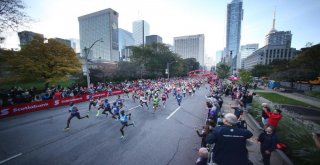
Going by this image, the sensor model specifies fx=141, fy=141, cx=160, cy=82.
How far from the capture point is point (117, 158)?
5.56 m

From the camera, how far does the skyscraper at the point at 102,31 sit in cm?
11981

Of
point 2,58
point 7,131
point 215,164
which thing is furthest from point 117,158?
point 2,58

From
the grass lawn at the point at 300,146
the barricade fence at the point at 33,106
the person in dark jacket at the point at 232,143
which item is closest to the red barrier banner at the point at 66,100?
the barricade fence at the point at 33,106

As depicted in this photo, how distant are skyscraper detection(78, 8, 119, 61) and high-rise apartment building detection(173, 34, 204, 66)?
82.7 metres

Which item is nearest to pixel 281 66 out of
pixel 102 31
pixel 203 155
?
pixel 203 155

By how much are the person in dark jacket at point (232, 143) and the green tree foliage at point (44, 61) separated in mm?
26171

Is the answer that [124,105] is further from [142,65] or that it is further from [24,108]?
[142,65]

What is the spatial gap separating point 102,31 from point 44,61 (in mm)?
117535

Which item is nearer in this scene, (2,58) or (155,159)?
(155,159)

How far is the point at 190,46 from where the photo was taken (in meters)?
182

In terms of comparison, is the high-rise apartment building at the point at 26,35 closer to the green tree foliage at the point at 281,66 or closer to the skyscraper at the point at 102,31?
the green tree foliage at the point at 281,66

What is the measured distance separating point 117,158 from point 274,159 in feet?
19.9

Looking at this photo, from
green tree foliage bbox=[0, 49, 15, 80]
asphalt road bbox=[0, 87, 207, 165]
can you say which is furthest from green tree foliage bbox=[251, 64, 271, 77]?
green tree foliage bbox=[0, 49, 15, 80]

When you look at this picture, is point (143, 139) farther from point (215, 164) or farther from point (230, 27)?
point (230, 27)
